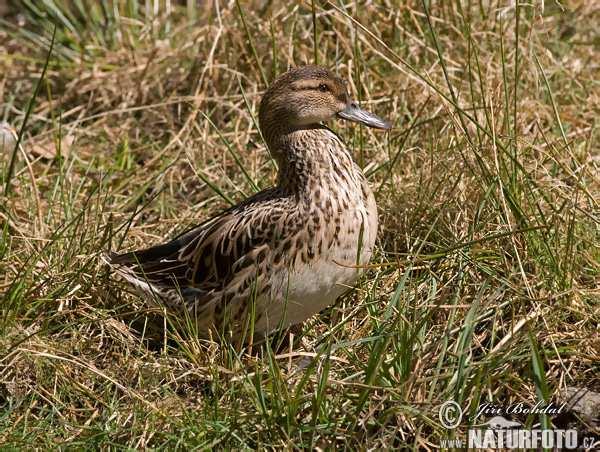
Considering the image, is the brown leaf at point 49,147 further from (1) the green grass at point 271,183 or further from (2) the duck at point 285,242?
(2) the duck at point 285,242

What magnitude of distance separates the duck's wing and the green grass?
13 cm

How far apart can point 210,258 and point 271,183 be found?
987 millimetres

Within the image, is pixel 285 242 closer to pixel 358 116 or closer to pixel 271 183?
pixel 358 116

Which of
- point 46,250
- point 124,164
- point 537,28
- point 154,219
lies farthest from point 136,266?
point 537,28

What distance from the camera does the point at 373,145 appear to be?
5.61 metres

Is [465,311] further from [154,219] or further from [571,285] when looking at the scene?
[154,219]

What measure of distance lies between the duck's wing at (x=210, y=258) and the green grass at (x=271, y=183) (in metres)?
0.13

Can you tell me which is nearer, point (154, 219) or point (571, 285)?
point (571, 285)

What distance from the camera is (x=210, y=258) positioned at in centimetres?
A: 466

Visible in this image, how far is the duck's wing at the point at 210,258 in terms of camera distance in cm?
443

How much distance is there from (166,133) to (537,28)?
2.20 meters

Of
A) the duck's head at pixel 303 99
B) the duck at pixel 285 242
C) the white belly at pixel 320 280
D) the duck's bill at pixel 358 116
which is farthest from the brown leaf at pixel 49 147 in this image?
the white belly at pixel 320 280

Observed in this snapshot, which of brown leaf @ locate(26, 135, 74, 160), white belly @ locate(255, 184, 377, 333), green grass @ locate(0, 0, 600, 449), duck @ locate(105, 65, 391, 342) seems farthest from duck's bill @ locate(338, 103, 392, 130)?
brown leaf @ locate(26, 135, 74, 160)

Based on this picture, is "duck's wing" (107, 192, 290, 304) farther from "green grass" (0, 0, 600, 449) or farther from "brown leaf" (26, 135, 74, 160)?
"brown leaf" (26, 135, 74, 160)
